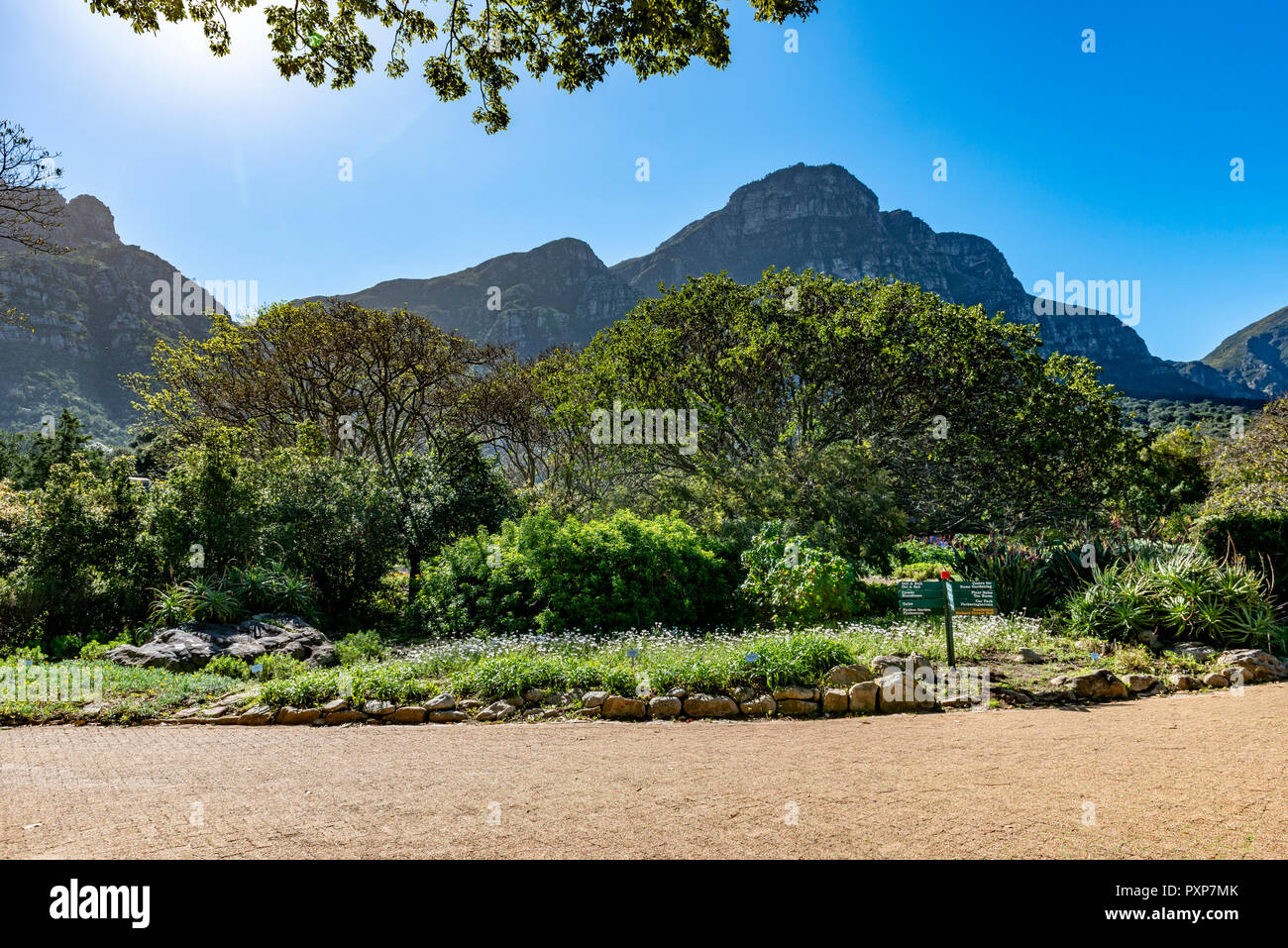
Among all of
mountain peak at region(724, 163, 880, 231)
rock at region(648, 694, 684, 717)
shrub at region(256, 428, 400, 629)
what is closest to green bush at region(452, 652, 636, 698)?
rock at region(648, 694, 684, 717)

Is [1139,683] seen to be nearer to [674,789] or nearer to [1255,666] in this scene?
[1255,666]

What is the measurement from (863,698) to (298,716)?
578 centimetres

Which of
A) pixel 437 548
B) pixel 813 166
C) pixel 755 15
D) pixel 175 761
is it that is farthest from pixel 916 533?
pixel 813 166

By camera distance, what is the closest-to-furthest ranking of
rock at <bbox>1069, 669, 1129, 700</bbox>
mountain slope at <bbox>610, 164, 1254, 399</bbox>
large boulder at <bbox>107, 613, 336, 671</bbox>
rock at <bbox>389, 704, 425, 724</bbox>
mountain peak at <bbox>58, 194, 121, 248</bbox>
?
rock at <bbox>389, 704, 425, 724</bbox> → rock at <bbox>1069, 669, 1129, 700</bbox> → large boulder at <bbox>107, 613, 336, 671</bbox> → mountain peak at <bbox>58, 194, 121, 248</bbox> → mountain slope at <bbox>610, 164, 1254, 399</bbox>

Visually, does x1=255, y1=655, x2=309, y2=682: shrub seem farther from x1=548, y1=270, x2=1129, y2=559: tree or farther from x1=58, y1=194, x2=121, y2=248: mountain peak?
x1=58, y1=194, x2=121, y2=248: mountain peak

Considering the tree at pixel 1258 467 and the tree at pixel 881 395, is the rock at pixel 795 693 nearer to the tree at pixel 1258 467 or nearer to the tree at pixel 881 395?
the tree at pixel 881 395

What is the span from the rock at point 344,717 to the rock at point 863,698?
505cm

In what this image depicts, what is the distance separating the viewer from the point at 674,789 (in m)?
4.16

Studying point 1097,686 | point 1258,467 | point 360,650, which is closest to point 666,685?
point 1097,686

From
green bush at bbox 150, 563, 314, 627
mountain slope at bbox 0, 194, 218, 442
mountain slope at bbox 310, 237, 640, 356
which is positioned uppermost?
mountain slope at bbox 310, 237, 640, 356

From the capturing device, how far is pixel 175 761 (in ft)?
16.2

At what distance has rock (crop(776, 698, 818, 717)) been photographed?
6.43 metres

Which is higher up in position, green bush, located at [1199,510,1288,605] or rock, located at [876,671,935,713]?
green bush, located at [1199,510,1288,605]

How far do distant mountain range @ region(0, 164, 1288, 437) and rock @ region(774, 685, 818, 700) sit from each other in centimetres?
3604
